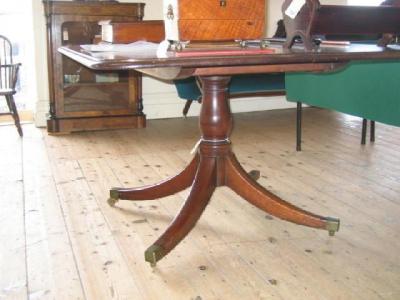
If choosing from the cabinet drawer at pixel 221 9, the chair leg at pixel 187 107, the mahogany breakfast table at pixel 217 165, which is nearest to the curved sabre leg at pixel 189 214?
the mahogany breakfast table at pixel 217 165

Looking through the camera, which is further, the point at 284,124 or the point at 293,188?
the point at 284,124

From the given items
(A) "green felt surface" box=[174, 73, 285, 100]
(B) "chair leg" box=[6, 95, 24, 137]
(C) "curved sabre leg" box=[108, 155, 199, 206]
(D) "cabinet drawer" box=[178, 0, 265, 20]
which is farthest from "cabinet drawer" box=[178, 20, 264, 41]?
(B) "chair leg" box=[6, 95, 24, 137]

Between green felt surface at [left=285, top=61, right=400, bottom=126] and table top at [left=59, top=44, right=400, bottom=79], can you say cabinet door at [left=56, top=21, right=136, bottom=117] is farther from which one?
table top at [left=59, top=44, right=400, bottom=79]

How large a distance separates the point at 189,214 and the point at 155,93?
2.68 meters

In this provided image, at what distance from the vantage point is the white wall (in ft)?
12.8

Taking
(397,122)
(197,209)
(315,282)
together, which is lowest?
(315,282)

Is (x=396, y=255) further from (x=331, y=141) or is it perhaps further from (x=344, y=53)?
(x=331, y=141)

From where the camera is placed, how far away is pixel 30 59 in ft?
13.8

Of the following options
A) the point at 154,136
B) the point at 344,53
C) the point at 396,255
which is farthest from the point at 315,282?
the point at 154,136

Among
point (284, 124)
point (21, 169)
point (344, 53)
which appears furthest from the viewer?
point (284, 124)

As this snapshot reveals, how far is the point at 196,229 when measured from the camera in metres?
1.97

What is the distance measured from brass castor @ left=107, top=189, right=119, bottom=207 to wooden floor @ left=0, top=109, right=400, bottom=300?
38mm

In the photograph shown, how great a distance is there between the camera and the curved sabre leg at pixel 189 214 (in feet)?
5.40

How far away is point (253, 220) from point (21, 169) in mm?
1430
